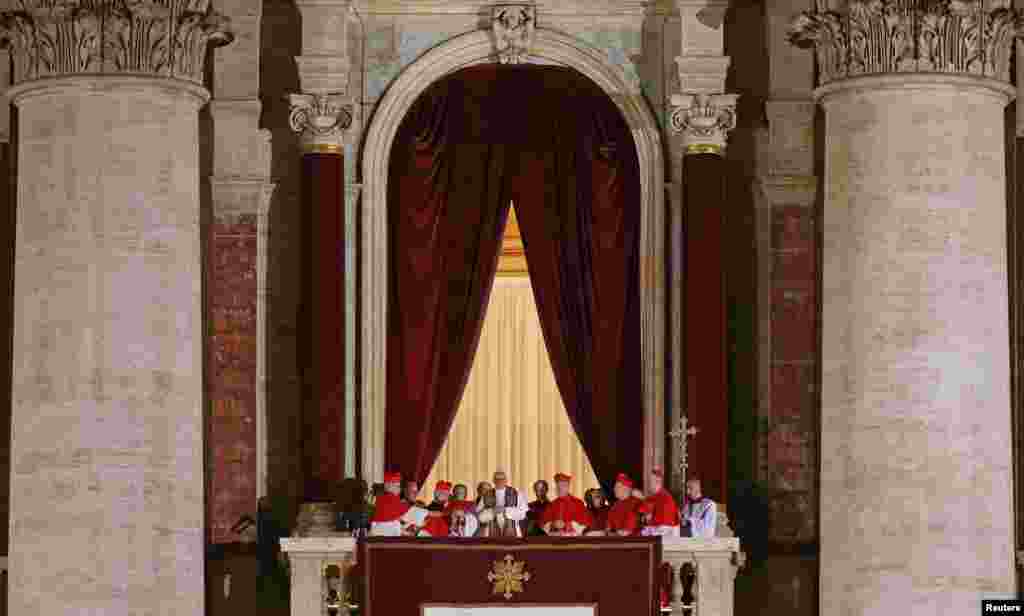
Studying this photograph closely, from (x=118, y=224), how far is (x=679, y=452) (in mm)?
5152

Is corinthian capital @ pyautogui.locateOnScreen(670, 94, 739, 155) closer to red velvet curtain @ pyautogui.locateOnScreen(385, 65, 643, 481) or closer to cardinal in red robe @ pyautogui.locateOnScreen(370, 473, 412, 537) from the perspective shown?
red velvet curtain @ pyautogui.locateOnScreen(385, 65, 643, 481)

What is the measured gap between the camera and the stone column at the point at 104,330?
20281mm

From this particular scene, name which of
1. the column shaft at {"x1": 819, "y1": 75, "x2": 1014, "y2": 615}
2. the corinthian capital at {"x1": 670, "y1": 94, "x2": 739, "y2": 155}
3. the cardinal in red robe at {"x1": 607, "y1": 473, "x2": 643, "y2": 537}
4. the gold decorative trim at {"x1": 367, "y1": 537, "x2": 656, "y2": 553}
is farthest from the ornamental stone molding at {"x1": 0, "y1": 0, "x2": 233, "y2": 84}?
the column shaft at {"x1": 819, "y1": 75, "x2": 1014, "y2": 615}

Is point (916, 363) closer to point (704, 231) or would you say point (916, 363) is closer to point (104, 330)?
point (704, 231)

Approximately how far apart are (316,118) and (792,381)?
4668 millimetres

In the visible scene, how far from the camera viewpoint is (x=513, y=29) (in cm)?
2286

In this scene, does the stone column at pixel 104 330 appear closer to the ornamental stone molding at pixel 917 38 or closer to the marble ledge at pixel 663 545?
the marble ledge at pixel 663 545

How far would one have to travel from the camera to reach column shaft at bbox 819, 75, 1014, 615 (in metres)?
20.5

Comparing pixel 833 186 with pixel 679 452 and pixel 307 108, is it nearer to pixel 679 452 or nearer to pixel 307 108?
pixel 679 452

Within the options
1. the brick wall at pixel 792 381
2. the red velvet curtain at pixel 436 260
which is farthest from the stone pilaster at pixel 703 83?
the red velvet curtain at pixel 436 260

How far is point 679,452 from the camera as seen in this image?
22203 millimetres

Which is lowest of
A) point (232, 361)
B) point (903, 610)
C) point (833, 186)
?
point (903, 610)

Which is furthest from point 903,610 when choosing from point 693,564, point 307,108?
point 307,108

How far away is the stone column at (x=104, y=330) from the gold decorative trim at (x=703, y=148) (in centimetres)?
442
